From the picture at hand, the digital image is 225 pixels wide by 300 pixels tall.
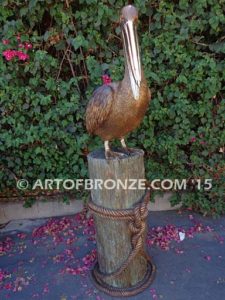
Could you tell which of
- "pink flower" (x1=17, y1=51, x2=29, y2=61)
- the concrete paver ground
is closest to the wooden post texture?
the concrete paver ground

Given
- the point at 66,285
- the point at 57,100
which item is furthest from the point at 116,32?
the point at 66,285

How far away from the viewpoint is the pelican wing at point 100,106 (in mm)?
2068

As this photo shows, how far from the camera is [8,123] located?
3.32 m

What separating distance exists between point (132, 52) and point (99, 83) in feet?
4.14

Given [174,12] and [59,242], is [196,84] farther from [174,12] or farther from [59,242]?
[59,242]

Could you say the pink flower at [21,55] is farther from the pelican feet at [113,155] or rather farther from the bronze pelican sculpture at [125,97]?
the pelican feet at [113,155]

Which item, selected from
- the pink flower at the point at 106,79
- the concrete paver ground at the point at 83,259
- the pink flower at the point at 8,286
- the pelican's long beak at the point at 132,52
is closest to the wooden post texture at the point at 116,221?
the concrete paver ground at the point at 83,259

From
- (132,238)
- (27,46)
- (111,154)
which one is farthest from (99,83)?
(132,238)

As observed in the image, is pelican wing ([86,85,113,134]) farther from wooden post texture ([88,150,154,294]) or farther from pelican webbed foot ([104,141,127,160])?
wooden post texture ([88,150,154,294])

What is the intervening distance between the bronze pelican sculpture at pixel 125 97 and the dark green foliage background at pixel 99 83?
107 centimetres

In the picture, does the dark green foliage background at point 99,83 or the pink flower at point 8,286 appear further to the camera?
the dark green foliage background at point 99,83

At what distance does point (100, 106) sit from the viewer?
2092 millimetres

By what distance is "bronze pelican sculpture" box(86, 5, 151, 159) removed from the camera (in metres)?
1.97

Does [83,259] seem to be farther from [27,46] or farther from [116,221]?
[27,46]
